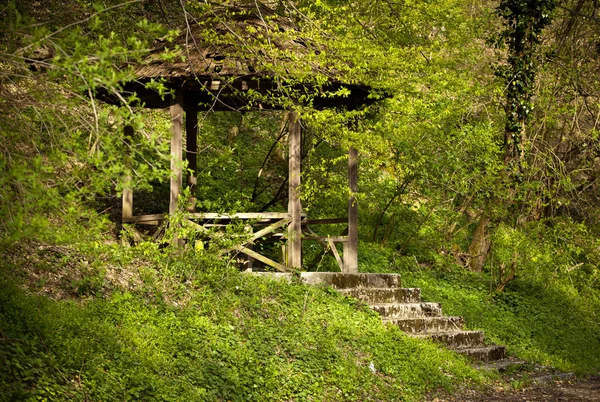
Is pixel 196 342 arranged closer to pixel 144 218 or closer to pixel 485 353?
pixel 144 218

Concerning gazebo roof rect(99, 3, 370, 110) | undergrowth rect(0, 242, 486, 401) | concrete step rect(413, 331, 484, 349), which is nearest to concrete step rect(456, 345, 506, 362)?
concrete step rect(413, 331, 484, 349)

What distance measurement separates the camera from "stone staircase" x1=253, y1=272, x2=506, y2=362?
12.2 m

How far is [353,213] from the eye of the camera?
1338 cm

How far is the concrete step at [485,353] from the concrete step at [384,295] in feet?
4.24

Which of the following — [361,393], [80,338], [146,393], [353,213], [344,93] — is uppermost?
[344,93]

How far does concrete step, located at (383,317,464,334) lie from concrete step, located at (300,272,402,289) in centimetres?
96

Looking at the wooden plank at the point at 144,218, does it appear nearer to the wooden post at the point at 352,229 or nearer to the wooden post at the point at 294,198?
the wooden post at the point at 294,198

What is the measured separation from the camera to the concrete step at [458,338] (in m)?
12.2

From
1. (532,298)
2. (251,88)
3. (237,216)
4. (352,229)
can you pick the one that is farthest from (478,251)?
(237,216)

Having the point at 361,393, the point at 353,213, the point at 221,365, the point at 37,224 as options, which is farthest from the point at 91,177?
the point at 353,213

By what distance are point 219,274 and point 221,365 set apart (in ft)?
7.37

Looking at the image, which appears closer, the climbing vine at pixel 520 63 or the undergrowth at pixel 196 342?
the undergrowth at pixel 196 342

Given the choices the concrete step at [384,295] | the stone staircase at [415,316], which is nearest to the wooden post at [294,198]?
the stone staircase at [415,316]

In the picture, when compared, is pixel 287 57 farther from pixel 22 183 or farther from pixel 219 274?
pixel 22 183
